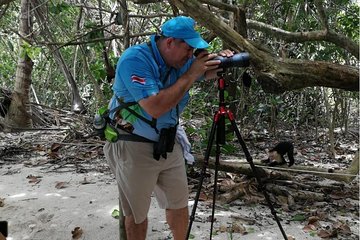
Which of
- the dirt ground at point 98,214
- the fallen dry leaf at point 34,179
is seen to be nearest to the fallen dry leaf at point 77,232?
the dirt ground at point 98,214

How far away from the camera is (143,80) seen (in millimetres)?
2045

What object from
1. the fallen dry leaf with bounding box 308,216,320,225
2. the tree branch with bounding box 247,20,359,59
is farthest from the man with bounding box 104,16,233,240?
the tree branch with bounding box 247,20,359,59

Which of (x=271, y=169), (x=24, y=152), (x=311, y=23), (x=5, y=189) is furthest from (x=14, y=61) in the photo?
(x=271, y=169)

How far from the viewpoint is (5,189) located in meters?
4.09

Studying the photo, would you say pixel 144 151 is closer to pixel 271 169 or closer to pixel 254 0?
pixel 271 169

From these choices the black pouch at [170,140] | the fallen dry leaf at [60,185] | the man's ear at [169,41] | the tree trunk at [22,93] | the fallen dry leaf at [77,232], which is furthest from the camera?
the tree trunk at [22,93]

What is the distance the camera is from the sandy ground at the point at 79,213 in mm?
3072

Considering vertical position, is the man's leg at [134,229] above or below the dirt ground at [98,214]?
above

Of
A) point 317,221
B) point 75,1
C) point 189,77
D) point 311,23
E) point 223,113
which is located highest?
point 75,1

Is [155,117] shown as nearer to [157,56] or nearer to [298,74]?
[157,56]

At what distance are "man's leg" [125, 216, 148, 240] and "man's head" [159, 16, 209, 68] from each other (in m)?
0.92

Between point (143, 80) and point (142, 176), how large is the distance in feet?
1.81

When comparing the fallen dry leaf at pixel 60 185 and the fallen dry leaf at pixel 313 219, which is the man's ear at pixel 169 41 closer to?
the fallen dry leaf at pixel 313 219

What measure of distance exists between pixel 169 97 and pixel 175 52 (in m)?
0.27
